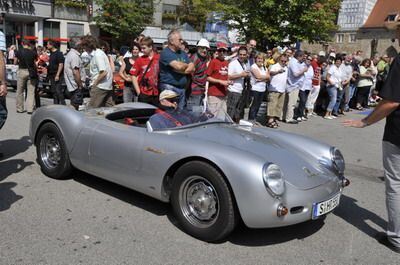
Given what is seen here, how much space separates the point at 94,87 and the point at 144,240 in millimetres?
4411

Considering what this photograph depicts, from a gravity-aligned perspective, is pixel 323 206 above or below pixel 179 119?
below

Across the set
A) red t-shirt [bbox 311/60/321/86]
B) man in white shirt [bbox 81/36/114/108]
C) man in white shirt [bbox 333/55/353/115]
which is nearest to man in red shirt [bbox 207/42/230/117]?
man in white shirt [bbox 81/36/114/108]

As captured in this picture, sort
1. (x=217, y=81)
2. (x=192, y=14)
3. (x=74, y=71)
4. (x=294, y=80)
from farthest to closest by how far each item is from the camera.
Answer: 1. (x=192, y=14)
2. (x=294, y=80)
3. (x=74, y=71)
4. (x=217, y=81)

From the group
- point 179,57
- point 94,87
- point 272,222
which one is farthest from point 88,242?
point 94,87

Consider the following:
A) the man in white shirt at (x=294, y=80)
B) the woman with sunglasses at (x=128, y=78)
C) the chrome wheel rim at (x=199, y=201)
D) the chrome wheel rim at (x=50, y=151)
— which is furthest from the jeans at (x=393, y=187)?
the man in white shirt at (x=294, y=80)

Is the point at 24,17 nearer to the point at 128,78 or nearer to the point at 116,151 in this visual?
the point at 128,78

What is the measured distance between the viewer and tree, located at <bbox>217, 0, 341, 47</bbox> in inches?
1050

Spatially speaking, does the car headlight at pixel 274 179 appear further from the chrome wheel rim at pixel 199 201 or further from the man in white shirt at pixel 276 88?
the man in white shirt at pixel 276 88

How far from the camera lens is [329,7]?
28.7 m

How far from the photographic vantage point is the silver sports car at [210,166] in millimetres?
3240

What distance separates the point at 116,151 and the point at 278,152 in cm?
160

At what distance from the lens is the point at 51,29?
113 ft

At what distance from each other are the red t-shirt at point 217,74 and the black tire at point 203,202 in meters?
4.28

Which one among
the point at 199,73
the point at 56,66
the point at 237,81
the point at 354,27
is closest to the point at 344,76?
the point at 237,81
